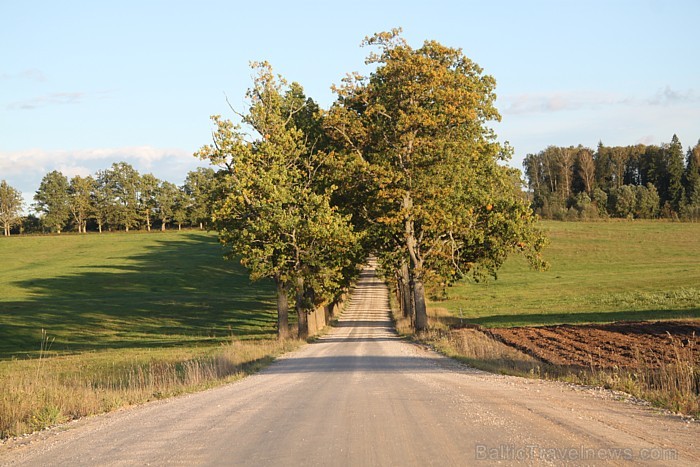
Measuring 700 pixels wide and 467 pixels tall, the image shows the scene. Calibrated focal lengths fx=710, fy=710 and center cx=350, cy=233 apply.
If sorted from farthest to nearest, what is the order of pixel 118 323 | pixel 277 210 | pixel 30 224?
pixel 30 224 < pixel 118 323 < pixel 277 210

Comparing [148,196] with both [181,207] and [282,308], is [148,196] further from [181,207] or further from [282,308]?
[282,308]

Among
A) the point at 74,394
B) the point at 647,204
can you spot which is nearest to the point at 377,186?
the point at 74,394

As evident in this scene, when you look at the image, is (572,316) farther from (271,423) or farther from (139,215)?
(139,215)

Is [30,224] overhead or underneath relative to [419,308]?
overhead

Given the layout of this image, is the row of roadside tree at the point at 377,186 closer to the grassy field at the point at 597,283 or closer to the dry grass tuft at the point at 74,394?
the grassy field at the point at 597,283

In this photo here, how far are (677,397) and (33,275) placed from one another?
90.7 metres

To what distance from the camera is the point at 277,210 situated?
117 feet

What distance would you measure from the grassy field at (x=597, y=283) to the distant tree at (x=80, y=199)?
92.7 metres

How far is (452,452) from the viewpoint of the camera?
7445 millimetres

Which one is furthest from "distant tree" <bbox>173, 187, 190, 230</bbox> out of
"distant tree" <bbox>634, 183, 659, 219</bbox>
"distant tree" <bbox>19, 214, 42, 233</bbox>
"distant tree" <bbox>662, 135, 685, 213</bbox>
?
"distant tree" <bbox>662, 135, 685, 213</bbox>

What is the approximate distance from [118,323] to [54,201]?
10016 centimetres

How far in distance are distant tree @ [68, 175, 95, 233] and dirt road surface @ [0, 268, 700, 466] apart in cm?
14505

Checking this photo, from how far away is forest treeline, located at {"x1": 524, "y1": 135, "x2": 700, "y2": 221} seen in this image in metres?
135

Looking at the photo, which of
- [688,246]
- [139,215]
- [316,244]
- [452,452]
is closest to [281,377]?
[452,452]
